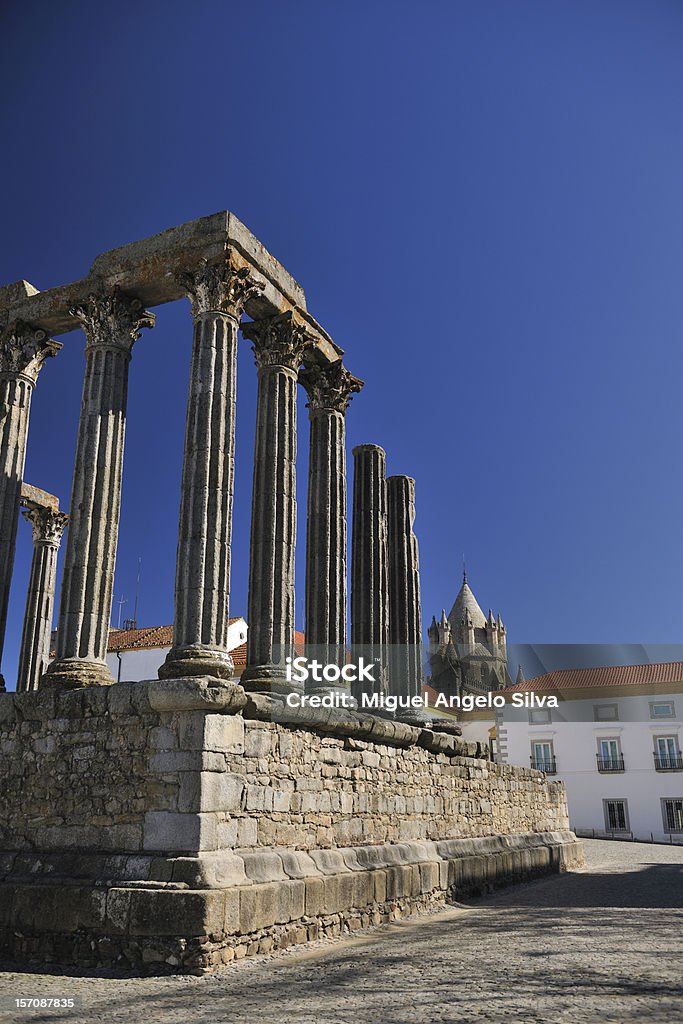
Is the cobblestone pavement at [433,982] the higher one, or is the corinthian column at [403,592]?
the corinthian column at [403,592]

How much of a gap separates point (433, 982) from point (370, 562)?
8463 mm

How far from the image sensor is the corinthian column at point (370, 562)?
45.9 feet

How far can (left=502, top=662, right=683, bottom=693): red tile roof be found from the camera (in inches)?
1791

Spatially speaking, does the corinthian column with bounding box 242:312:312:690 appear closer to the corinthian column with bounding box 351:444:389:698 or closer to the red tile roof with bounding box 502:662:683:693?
the corinthian column with bounding box 351:444:389:698

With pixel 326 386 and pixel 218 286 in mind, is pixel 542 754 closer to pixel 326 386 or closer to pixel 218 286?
pixel 326 386

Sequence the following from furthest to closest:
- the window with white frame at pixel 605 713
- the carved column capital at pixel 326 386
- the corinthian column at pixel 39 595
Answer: the window with white frame at pixel 605 713
the corinthian column at pixel 39 595
the carved column capital at pixel 326 386

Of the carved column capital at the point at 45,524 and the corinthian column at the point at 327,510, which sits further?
the carved column capital at the point at 45,524

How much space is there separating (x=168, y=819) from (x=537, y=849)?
11.6m

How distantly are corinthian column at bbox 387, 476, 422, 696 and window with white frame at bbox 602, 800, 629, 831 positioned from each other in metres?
32.7

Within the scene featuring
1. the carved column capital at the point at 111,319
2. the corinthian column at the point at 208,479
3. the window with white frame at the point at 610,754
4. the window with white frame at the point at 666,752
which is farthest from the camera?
the window with white frame at the point at 610,754

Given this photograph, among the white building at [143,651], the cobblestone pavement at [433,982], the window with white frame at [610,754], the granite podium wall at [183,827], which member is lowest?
the cobblestone pavement at [433,982]

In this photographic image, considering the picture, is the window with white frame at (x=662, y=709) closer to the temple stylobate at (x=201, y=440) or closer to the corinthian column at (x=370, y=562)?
the corinthian column at (x=370, y=562)

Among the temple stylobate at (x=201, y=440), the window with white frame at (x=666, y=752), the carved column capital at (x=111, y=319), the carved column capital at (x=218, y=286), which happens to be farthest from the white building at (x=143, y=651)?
the carved column capital at (x=218, y=286)

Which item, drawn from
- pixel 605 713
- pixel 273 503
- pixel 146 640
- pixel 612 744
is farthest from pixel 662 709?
pixel 273 503
